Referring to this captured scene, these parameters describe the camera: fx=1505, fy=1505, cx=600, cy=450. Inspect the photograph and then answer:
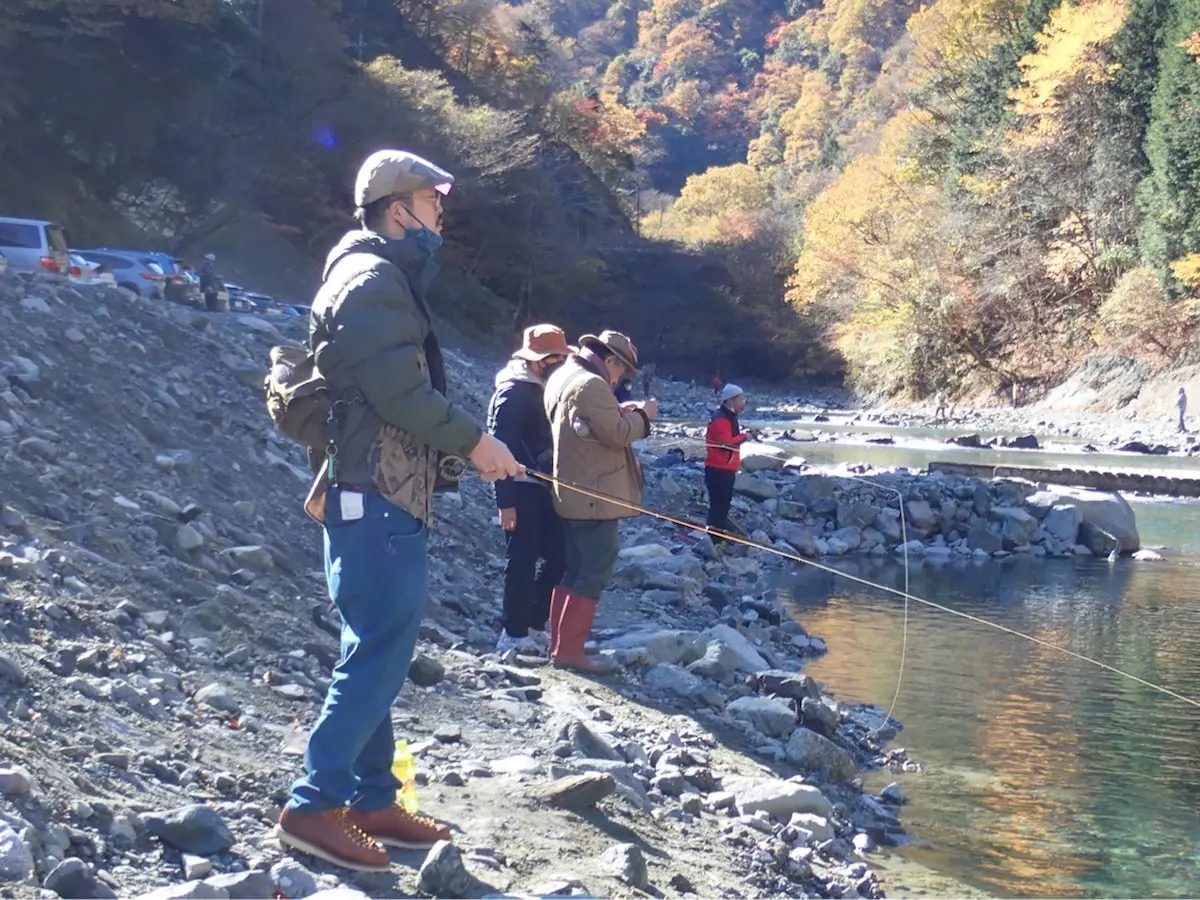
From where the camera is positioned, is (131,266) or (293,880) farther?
(131,266)

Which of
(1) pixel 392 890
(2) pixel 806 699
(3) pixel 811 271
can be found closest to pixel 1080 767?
(2) pixel 806 699

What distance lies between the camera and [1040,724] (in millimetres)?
8773

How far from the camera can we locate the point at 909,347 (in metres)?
53.0

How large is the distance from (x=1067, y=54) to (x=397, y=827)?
46.1 m

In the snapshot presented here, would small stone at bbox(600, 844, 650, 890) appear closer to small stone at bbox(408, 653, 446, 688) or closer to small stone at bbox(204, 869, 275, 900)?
small stone at bbox(204, 869, 275, 900)

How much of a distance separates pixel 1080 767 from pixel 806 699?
1.46 meters

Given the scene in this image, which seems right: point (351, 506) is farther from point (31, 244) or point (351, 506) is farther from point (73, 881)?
point (31, 244)

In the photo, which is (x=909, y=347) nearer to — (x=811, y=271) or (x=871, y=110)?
(x=811, y=271)

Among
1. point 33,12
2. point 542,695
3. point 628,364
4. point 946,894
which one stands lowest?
point 946,894

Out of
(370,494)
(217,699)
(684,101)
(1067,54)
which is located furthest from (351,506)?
(684,101)

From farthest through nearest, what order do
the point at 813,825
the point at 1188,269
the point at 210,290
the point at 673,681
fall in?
the point at 1188,269
the point at 210,290
the point at 673,681
the point at 813,825

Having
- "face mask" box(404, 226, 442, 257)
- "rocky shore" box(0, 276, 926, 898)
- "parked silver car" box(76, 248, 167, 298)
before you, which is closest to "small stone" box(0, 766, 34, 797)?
"rocky shore" box(0, 276, 926, 898)

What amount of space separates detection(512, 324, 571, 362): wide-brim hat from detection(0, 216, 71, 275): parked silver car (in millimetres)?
15110

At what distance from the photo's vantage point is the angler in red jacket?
13953 mm
